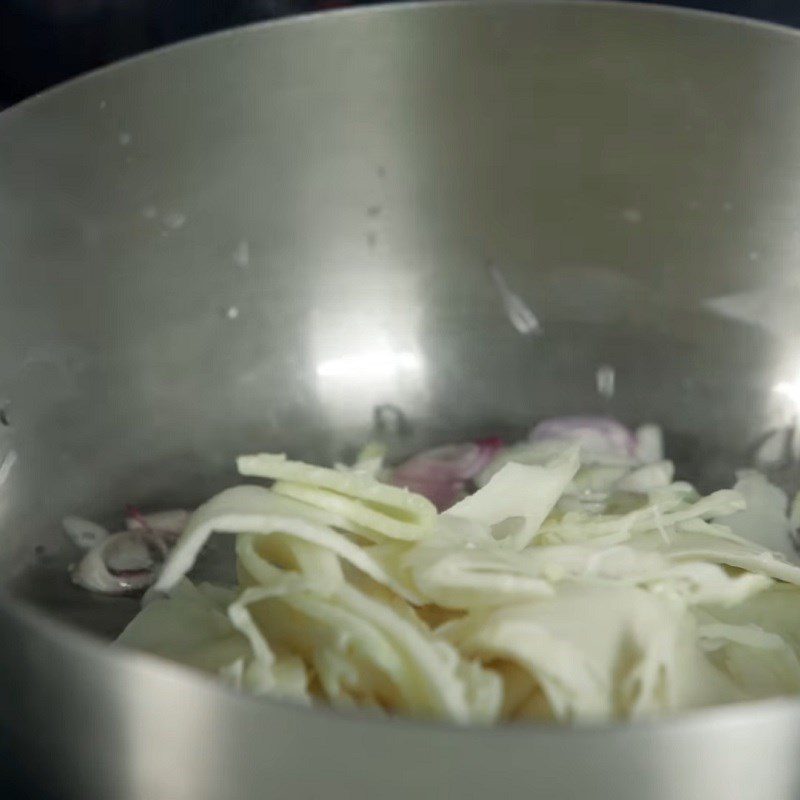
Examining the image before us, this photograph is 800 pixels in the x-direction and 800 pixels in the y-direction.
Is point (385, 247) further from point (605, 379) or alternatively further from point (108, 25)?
point (108, 25)

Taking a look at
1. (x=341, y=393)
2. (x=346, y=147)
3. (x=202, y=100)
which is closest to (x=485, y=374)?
(x=341, y=393)

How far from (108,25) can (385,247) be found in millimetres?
367

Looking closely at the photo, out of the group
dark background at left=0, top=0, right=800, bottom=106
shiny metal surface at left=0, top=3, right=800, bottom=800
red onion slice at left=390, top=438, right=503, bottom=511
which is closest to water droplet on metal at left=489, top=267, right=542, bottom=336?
shiny metal surface at left=0, top=3, right=800, bottom=800

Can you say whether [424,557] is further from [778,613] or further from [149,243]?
[149,243]

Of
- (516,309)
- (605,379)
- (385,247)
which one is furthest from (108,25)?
(605,379)

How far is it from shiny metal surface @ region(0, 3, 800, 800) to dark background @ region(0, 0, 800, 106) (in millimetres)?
194

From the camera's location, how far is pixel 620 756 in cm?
57

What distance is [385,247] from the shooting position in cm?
128

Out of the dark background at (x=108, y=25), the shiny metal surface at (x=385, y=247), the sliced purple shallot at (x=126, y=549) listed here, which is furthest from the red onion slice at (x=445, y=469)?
the dark background at (x=108, y=25)

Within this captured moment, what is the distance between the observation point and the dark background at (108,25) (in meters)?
1.32

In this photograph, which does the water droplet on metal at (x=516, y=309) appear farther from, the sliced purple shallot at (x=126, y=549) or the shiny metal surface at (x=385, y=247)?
the sliced purple shallot at (x=126, y=549)

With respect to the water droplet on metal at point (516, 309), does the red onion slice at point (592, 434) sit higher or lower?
lower

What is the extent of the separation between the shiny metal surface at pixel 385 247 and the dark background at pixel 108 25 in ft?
0.64

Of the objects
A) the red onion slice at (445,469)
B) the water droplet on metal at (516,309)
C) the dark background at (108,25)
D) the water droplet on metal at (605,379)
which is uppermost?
the dark background at (108,25)
